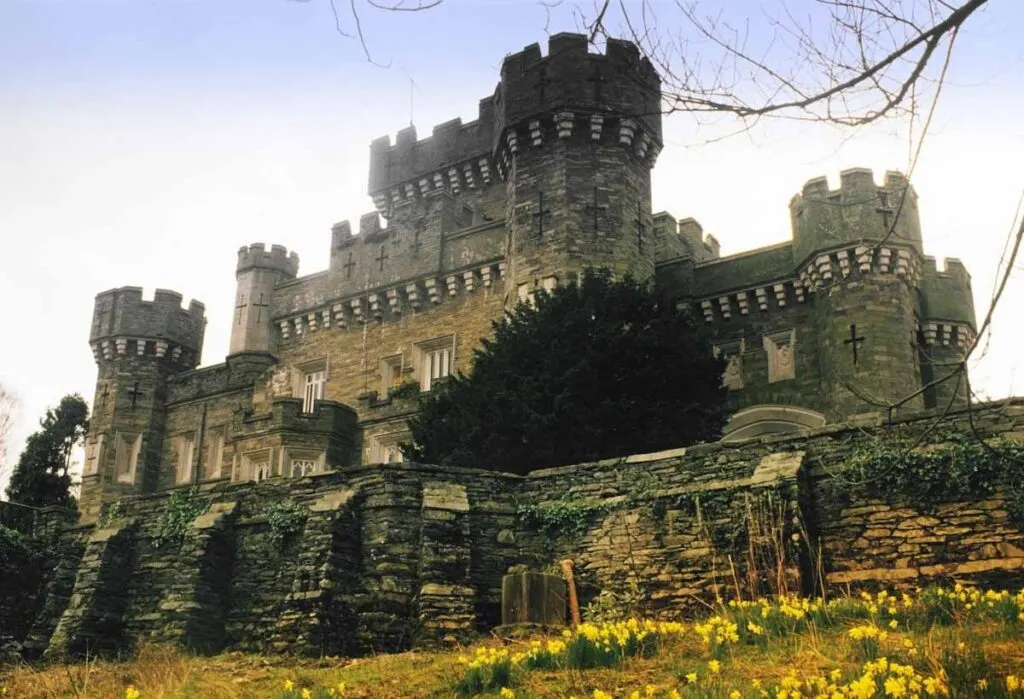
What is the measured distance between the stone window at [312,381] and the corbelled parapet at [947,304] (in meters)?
18.2

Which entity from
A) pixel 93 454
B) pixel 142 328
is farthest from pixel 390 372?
pixel 93 454

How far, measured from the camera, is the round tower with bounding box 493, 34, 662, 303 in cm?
2942

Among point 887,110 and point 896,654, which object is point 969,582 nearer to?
point 896,654

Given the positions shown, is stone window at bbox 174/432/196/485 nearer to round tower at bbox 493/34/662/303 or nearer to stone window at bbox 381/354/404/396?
stone window at bbox 381/354/404/396

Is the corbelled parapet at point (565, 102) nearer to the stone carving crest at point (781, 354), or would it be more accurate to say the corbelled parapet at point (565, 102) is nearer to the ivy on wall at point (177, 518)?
the stone carving crest at point (781, 354)

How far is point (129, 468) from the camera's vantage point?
1485 inches

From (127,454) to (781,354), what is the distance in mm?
22192

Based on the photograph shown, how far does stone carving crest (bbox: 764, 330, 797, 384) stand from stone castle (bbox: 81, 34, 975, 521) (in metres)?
0.06

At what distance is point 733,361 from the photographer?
95.7 ft

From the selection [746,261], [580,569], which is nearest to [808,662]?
[580,569]

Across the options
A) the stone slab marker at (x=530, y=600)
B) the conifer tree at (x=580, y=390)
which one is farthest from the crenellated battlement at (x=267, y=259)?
the stone slab marker at (x=530, y=600)

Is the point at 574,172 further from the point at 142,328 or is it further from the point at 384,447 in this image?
the point at 142,328

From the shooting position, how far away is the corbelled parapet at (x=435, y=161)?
37.3 m

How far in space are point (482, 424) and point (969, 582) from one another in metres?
10.6
